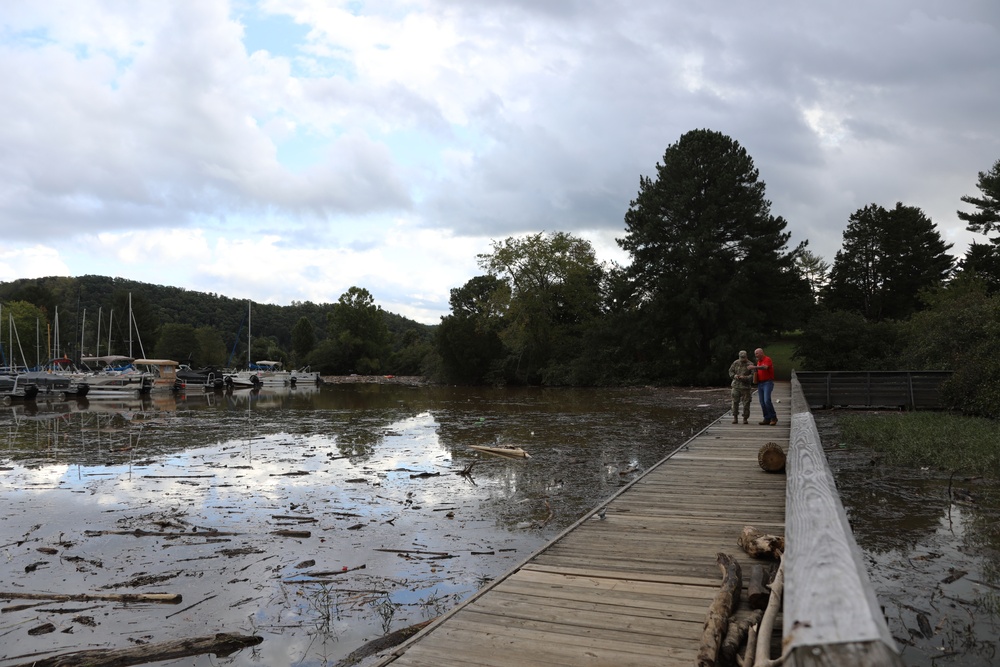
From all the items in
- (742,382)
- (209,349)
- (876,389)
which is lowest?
(876,389)

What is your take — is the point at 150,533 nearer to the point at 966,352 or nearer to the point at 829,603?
the point at 829,603

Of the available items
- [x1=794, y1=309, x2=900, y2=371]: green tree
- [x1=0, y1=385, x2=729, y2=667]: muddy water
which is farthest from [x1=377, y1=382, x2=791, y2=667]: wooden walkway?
[x1=794, y1=309, x2=900, y2=371]: green tree

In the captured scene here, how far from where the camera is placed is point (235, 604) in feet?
19.9

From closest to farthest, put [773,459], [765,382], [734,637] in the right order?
[734,637]
[773,459]
[765,382]

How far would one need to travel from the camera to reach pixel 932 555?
269 inches

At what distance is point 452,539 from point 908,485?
24.0 feet

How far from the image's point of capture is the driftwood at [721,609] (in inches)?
130

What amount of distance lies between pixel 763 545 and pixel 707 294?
3862 centimetres

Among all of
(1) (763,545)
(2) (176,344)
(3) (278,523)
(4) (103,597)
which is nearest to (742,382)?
(1) (763,545)

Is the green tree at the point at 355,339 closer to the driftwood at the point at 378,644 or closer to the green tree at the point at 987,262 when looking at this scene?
the green tree at the point at 987,262

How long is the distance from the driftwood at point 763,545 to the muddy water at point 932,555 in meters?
1.00

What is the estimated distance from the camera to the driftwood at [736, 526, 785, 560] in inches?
210

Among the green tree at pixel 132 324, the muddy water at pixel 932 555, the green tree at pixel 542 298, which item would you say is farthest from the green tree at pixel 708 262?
the green tree at pixel 132 324

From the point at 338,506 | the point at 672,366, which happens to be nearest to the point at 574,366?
the point at 672,366
